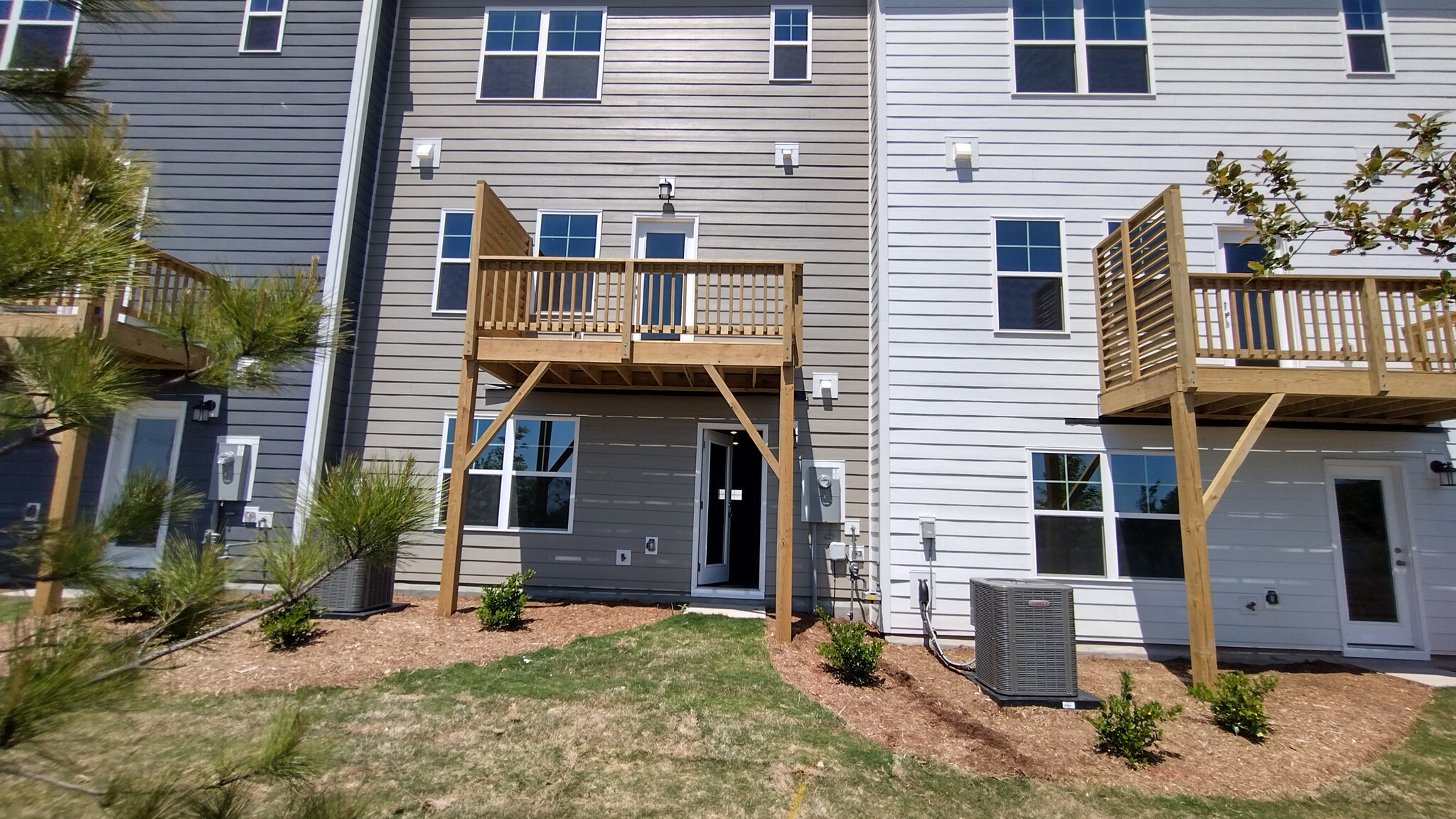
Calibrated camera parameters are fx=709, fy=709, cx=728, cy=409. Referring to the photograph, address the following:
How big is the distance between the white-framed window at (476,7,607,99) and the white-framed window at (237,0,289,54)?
2.46 meters

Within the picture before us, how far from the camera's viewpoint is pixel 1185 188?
768cm

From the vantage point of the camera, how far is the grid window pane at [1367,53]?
7895 mm

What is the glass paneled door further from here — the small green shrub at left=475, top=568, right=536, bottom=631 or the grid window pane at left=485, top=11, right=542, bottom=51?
the grid window pane at left=485, top=11, right=542, bottom=51

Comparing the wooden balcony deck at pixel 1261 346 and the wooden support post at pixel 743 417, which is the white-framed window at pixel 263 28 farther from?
the wooden balcony deck at pixel 1261 346

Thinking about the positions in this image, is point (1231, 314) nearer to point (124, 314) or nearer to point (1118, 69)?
point (1118, 69)

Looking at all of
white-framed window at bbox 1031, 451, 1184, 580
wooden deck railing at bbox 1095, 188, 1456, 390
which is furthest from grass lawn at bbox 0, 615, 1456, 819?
Answer: wooden deck railing at bbox 1095, 188, 1456, 390

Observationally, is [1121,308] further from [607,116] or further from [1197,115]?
[607,116]

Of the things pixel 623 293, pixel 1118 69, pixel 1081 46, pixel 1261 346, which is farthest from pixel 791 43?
pixel 1261 346

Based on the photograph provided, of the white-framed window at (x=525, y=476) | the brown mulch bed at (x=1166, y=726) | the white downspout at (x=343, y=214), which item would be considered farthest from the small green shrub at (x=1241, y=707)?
the white downspout at (x=343, y=214)

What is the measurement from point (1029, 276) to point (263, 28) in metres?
→ 9.67

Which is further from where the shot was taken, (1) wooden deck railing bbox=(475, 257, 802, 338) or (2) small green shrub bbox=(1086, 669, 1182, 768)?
(1) wooden deck railing bbox=(475, 257, 802, 338)

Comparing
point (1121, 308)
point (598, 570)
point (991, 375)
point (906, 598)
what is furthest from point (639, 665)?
point (1121, 308)

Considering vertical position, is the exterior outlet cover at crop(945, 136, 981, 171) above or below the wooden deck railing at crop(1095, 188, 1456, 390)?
above

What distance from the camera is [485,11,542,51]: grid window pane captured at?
8.98 meters
